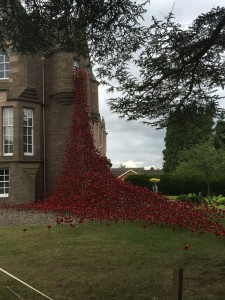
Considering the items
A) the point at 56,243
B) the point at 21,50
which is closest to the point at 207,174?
the point at 56,243

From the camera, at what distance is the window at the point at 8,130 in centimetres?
1920

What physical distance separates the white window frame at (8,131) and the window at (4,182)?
0.91 metres

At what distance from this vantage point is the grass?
5.43m

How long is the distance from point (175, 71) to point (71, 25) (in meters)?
1.89

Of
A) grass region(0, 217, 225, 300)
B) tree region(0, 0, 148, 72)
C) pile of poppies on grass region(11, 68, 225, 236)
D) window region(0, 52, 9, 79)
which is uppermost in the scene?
window region(0, 52, 9, 79)

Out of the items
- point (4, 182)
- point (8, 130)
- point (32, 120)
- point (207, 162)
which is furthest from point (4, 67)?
point (207, 162)

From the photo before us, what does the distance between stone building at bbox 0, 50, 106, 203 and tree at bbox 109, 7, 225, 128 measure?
41.1 feet

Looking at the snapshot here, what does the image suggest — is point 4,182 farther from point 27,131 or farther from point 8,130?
point 27,131

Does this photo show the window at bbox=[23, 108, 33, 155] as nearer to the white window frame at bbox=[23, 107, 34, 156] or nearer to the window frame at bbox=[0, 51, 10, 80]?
the white window frame at bbox=[23, 107, 34, 156]

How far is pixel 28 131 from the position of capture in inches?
775

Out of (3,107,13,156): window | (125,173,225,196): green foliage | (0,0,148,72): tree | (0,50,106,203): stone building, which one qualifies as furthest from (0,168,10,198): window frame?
(125,173,225,196): green foliage

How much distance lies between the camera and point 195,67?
23.1ft

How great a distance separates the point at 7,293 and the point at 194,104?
4375mm

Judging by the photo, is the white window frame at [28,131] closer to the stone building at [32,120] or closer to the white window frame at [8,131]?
the stone building at [32,120]
